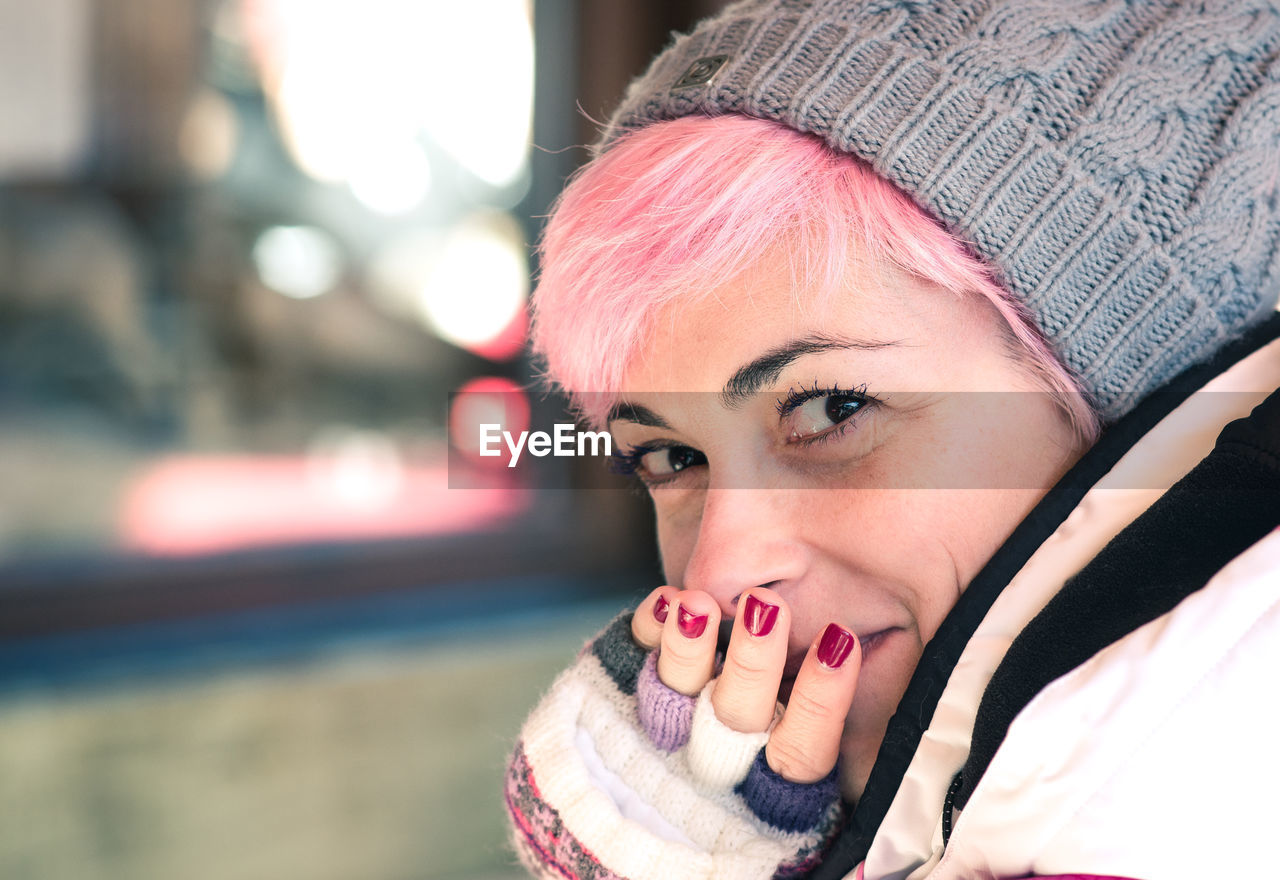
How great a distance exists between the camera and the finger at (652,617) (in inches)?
38.6

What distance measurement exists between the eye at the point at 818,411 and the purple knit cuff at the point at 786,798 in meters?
Answer: 0.28

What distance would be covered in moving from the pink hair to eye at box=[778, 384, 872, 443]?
0.31ft

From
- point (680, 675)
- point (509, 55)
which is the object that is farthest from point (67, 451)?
point (680, 675)

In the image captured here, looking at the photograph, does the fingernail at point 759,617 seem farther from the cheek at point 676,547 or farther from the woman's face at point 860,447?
the cheek at point 676,547

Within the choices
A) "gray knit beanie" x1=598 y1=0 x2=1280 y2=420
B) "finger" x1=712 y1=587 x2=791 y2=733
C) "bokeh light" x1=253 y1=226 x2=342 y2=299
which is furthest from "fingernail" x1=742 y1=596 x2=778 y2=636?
"bokeh light" x1=253 y1=226 x2=342 y2=299

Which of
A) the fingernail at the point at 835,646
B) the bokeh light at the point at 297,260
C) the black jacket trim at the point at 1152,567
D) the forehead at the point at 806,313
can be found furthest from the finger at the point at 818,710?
the bokeh light at the point at 297,260

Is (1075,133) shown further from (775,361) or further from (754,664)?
(754,664)

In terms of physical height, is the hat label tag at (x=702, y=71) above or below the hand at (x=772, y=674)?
above

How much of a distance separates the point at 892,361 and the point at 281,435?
220 centimetres

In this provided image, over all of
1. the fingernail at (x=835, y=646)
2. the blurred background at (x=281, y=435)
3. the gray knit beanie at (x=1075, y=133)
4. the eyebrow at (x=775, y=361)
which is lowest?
the blurred background at (x=281, y=435)

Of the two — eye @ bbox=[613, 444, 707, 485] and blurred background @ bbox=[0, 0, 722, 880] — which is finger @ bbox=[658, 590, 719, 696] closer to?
eye @ bbox=[613, 444, 707, 485]

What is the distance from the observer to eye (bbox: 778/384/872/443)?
2.86 feet

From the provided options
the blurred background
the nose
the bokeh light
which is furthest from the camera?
the bokeh light

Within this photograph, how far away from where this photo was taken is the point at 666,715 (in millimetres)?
909
